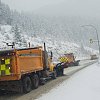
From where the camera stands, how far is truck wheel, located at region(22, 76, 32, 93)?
19.6 meters

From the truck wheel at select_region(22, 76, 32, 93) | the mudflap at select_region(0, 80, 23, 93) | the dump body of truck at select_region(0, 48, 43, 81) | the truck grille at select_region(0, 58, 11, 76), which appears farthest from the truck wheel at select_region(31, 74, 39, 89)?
A: the truck grille at select_region(0, 58, 11, 76)

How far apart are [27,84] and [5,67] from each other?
2.28 meters

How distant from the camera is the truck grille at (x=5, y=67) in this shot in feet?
60.6

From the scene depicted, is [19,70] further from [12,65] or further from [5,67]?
[5,67]

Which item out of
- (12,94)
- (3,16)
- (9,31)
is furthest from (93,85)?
(3,16)

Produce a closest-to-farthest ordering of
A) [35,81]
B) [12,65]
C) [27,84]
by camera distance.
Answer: [12,65], [27,84], [35,81]

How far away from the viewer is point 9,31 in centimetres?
15838

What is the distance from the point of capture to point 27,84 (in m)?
20.2

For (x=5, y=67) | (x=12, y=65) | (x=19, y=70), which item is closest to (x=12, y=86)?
(x=19, y=70)

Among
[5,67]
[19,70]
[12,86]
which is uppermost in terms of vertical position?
[5,67]

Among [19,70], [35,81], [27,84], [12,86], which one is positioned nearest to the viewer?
[19,70]

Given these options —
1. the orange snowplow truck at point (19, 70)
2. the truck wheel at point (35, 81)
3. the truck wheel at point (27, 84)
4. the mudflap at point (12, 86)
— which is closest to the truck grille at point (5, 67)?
the orange snowplow truck at point (19, 70)

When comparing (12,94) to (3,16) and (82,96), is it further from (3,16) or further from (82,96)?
(3,16)

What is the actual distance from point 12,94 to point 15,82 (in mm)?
1360
